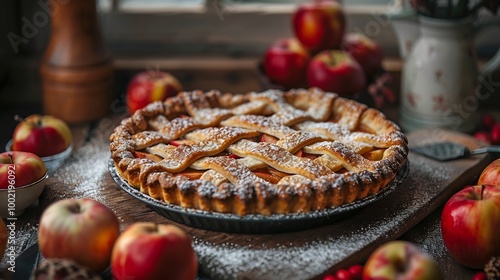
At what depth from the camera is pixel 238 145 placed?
139 centimetres

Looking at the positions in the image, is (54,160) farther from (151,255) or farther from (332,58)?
(332,58)

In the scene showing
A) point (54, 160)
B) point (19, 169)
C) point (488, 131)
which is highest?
point (19, 169)

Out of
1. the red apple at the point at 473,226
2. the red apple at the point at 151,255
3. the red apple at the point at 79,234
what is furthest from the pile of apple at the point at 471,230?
the red apple at the point at 79,234

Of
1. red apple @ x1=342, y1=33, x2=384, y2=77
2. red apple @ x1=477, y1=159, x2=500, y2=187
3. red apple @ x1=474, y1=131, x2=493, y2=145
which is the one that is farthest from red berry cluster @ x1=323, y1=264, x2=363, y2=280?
red apple @ x1=342, y1=33, x2=384, y2=77

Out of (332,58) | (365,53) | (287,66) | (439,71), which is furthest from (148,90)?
(439,71)

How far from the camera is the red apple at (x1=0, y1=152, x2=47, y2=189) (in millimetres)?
1325

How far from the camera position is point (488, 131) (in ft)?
6.32

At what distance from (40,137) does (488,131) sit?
3.72 ft

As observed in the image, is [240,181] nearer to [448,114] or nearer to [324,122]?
[324,122]

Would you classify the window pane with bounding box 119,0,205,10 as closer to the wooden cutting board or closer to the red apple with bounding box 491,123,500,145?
the wooden cutting board

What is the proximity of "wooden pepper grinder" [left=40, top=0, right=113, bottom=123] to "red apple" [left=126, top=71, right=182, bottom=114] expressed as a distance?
0.07m

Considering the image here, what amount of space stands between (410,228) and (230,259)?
37 centimetres

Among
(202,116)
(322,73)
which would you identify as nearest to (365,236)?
(202,116)

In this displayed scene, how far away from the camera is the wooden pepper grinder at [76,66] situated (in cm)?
181
